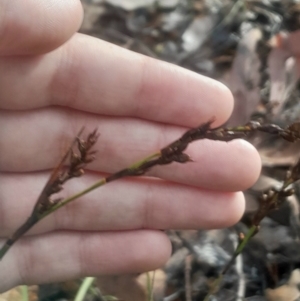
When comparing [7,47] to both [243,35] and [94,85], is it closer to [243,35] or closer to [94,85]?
[94,85]

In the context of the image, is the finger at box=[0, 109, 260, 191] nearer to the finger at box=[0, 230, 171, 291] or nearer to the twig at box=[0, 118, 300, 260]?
the finger at box=[0, 230, 171, 291]

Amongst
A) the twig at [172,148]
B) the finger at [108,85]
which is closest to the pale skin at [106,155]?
the finger at [108,85]

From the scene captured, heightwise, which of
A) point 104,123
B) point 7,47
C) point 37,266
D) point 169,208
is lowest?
point 37,266

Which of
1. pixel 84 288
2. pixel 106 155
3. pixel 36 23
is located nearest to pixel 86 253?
pixel 84 288

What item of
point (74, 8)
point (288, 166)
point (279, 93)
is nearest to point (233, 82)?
point (279, 93)

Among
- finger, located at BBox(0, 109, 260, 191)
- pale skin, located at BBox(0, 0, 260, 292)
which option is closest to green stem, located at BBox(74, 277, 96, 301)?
pale skin, located at BBox(0, 0, 260, 292)

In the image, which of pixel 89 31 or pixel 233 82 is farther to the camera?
pixel 89 31
